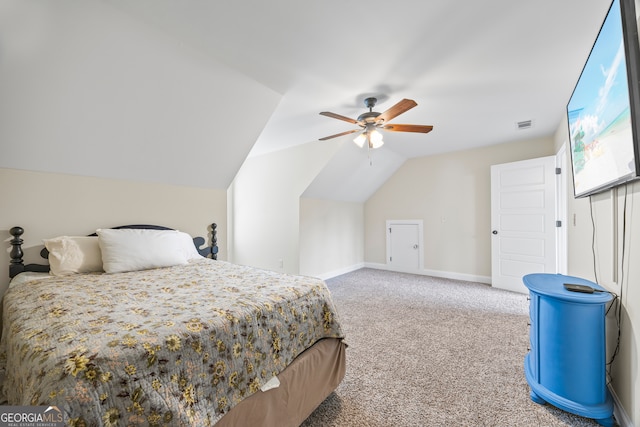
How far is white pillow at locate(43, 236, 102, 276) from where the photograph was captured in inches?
78.5

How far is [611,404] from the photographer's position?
1.45 meters

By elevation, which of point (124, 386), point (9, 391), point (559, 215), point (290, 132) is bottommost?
point (9, 391)

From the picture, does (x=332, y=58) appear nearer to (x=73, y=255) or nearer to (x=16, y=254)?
A: (x=73, y=255)

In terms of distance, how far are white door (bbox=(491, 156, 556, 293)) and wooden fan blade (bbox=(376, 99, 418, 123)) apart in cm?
269

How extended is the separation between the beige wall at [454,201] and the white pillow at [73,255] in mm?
4700

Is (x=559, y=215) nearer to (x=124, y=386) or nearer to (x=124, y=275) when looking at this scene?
(x=124, y=386)

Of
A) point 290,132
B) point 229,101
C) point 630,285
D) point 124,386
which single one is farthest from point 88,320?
point 290,132

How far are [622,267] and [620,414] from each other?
2.65ft

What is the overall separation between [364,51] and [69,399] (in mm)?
2320

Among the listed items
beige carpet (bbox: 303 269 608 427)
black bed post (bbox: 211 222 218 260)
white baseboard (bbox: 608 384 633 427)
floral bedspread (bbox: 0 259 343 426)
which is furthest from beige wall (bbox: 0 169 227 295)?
white baseboard (bbox: 608 384 633 427)

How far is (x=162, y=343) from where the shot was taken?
3.10 ft

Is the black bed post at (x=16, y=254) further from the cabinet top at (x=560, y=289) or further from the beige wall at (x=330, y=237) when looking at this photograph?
the cabinet top at (x=560, y=289)

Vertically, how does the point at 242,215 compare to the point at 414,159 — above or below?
below

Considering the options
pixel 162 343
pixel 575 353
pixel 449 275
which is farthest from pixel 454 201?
pixel 162 343
